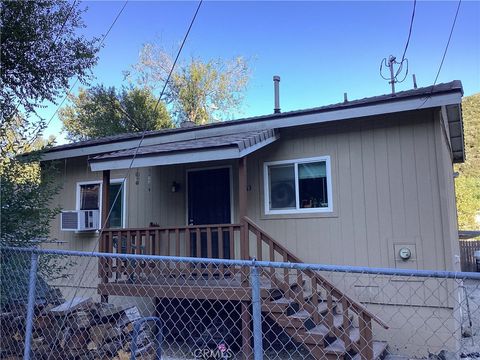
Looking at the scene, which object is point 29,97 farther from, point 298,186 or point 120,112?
point 120,112

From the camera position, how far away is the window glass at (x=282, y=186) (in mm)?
6867

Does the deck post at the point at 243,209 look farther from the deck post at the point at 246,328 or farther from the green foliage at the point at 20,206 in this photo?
the green foliage at the point at 20,206

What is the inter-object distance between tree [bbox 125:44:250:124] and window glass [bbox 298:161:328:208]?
17.2m

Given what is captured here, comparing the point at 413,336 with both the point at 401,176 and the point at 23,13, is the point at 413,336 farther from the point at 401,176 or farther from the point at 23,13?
the point at 23,13

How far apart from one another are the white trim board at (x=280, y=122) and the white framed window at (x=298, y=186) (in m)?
0.72

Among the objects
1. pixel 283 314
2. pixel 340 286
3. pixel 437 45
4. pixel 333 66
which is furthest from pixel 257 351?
pixel 333 66

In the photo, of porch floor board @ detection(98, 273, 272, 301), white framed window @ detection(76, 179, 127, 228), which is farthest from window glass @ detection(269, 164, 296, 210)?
white framed window @ detection(76, 179, 127, 228)

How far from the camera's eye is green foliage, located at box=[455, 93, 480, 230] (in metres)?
19.2

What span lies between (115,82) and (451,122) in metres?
18.6

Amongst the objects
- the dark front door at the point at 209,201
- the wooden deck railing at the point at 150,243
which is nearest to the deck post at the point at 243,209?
the wooden deck railing at the point at 150,243

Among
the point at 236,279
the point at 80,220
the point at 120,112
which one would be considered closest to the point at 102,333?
the point at 236,279

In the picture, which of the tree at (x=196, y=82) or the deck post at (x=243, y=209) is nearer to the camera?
the deck post at (x=243, y=209)

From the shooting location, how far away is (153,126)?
2073 cm
